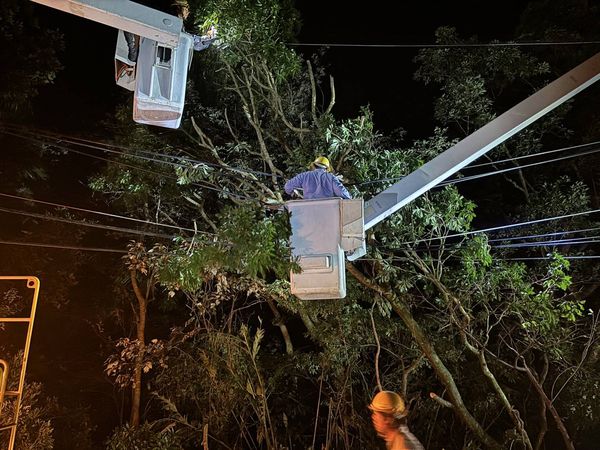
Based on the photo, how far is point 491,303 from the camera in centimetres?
1061

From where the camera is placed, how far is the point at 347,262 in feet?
29.2

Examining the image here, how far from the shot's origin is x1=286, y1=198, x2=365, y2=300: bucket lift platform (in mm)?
4898

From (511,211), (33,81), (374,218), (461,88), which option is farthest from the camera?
(511,211)

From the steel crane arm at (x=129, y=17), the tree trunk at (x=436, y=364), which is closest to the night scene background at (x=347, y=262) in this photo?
the tree trunk at (x=436, y=364)

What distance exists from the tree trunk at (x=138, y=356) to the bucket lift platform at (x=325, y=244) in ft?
26.8

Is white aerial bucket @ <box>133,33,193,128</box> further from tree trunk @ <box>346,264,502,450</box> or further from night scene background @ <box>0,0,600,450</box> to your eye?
tree trunk @ <box>346,264,502,450</box>

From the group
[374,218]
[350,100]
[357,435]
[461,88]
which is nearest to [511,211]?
[461,88]

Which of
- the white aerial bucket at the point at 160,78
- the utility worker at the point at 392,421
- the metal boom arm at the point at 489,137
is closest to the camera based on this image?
the white aerial bucket at the point at 160,78

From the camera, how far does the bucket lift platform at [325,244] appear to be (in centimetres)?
490

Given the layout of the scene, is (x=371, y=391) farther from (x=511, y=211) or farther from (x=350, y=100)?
(x=350, y=100)

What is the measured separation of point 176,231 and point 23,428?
181 inches

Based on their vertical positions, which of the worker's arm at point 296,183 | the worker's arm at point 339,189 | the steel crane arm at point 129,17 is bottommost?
the worker's arm at point 339,189

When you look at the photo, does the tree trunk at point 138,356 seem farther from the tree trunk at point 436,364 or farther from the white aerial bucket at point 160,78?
the white aerial bucket at point 160,78

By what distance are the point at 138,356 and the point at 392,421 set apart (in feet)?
28.3
